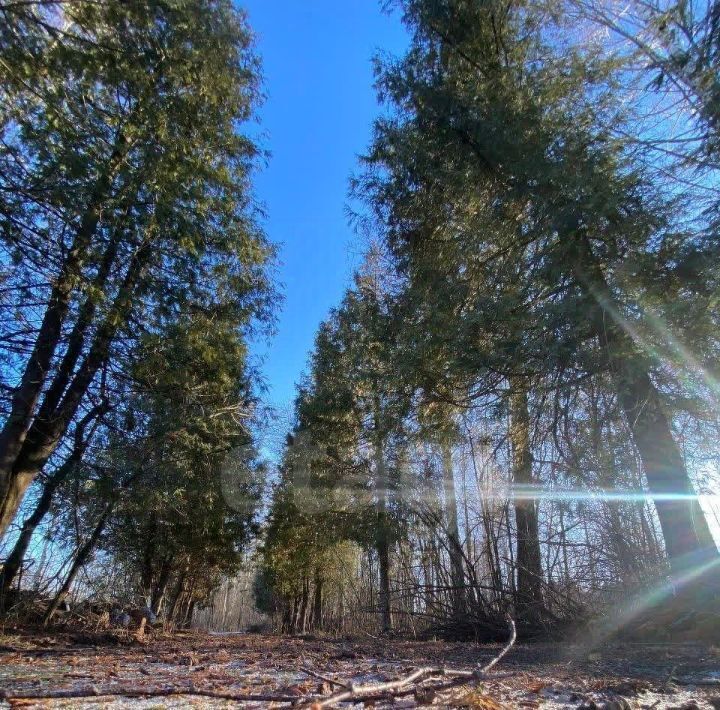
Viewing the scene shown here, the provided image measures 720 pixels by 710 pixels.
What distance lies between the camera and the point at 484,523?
7504mm

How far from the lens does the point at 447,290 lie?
A: 7.00 metres

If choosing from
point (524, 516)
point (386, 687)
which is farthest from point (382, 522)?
point (386, 687)

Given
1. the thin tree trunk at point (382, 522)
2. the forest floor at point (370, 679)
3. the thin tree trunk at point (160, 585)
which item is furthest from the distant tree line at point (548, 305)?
the thin tree trunk at point (160, 585)

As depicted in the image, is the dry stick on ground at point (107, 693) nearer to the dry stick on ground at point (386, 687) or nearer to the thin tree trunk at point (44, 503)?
the dry stick on ground at point (386, 687)

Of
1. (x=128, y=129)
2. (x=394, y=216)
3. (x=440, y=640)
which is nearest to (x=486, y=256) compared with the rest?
(x=394, y=216)

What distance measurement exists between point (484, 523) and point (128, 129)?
23.5 ft

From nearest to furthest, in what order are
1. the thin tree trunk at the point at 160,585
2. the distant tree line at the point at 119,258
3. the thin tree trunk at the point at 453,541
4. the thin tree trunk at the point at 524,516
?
the distant tree line at the point at 119,258 < the thin tree trunk at the point at 524,516 < the thin tree trunk at the point at 453,541 < the thin tree trunk at the point at 160,585

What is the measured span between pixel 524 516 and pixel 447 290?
12.2 ft

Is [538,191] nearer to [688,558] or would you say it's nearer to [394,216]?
[394,216]

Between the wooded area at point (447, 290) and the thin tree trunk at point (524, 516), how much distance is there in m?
0.04

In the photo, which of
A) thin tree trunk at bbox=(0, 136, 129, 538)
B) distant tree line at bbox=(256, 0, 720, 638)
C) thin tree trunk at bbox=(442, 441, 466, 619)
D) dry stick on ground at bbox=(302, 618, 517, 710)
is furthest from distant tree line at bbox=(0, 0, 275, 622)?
dry stick on ground at bbox=(302, 618, 517, 710)

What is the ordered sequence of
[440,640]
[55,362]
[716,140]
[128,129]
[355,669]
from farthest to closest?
1. [440,640]
2. [55,362]
3. [128,129]
4. [716,140]
5. [355,669]

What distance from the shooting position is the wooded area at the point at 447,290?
5.18 m

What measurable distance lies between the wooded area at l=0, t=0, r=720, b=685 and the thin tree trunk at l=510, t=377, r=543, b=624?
0.14ft
